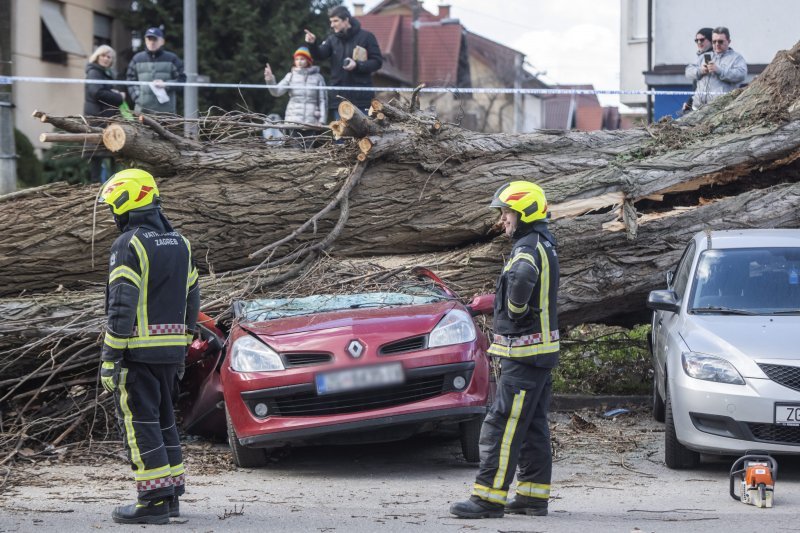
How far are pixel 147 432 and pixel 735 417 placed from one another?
3.52 m

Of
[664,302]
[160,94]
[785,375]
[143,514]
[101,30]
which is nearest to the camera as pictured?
[143,514]

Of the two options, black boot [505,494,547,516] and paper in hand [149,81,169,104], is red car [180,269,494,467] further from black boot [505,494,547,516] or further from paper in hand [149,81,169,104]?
paper in hand [149,81,169,104]

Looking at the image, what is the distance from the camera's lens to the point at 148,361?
6309 mm

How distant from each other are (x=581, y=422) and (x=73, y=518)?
4441mm

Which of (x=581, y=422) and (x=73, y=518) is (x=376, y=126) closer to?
(x=581, y=422)

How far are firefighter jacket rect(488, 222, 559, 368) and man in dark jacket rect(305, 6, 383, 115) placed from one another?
735cm

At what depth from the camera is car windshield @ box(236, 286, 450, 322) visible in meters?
8.22

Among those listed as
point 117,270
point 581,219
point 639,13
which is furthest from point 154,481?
point 639,13

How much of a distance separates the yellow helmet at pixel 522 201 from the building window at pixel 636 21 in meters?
23.8

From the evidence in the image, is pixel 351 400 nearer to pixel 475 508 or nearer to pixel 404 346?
pixel 404 346

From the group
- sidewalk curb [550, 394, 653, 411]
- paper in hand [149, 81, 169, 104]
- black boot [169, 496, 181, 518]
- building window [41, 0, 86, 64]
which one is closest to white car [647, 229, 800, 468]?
sidewalk curb [550, 394, 653, 411]

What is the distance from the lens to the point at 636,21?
29406mm

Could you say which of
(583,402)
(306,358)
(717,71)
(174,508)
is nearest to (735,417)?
(306,358)

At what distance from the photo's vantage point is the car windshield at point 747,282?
8.05 metres
